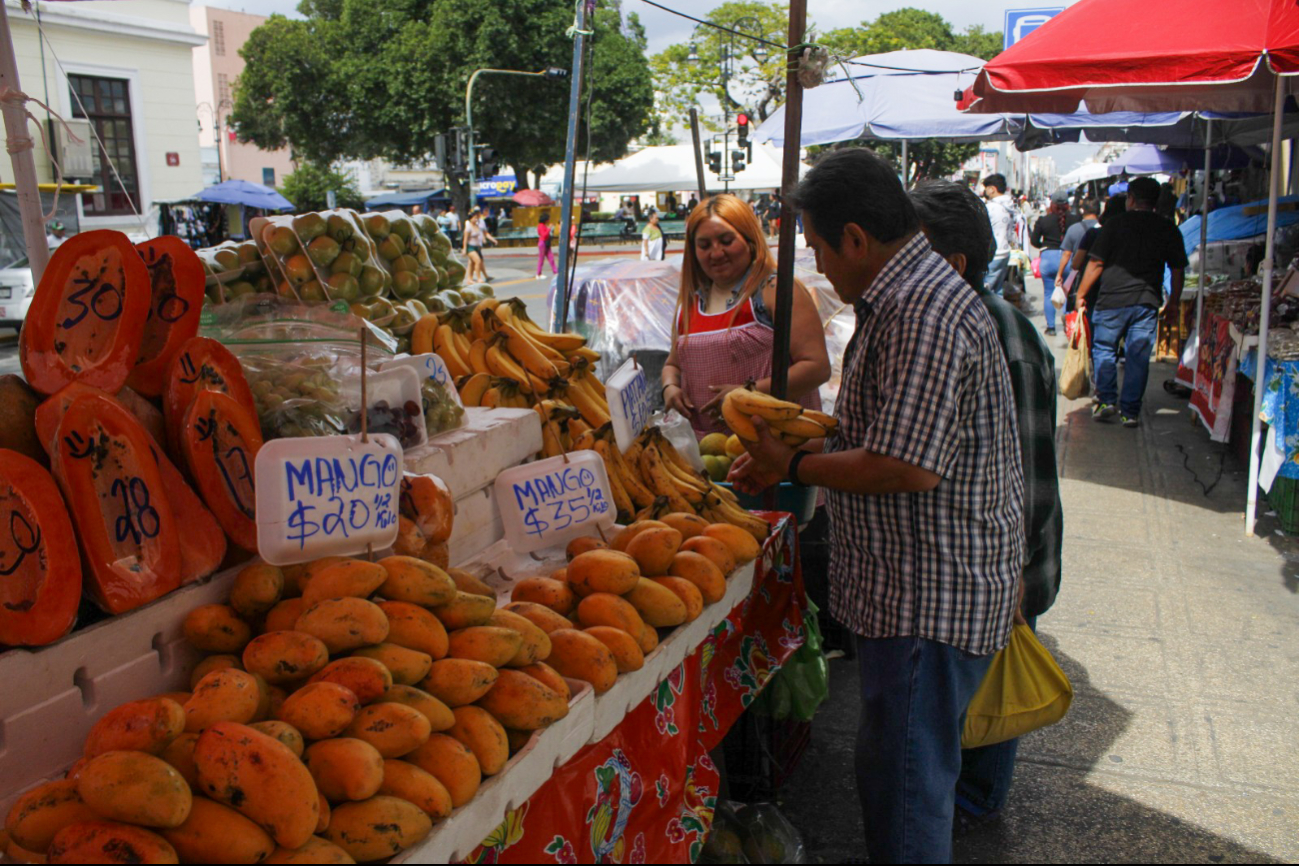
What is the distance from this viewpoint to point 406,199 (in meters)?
49.3

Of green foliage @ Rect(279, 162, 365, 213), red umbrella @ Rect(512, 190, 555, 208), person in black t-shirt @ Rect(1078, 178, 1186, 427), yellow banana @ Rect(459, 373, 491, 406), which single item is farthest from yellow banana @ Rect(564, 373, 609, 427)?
red umbrella @ Rect(512, 190, 555, 208)

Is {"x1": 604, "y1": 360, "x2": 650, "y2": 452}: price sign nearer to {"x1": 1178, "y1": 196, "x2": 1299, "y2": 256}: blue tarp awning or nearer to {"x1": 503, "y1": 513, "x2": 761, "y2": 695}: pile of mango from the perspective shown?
{"x1": 503, "y1": 513, "x2": 761, "y2": 695}: pile of mango

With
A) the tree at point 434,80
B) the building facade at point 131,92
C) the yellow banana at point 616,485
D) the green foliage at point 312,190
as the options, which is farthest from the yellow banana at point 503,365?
the green foliage at point 312,190

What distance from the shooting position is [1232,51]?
4.64m

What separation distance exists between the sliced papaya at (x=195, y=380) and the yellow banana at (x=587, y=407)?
53.7 inches

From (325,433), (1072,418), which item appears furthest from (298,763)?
(1072,418)

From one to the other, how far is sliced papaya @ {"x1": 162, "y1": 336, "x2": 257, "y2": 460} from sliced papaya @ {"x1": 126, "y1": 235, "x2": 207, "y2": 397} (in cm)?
4

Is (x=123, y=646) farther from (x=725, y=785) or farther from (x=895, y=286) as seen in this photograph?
(x=725, y=785)

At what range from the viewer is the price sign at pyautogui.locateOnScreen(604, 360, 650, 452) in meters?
2.74

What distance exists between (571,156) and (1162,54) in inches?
117

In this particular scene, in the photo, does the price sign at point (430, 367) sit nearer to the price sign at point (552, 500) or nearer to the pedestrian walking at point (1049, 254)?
the price sign at point (552, 500)

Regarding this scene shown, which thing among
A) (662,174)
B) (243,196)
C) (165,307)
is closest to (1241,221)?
(165,307)

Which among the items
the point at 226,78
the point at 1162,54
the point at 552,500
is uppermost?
the point at 226,78

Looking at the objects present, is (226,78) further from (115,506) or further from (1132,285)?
(115,506)
